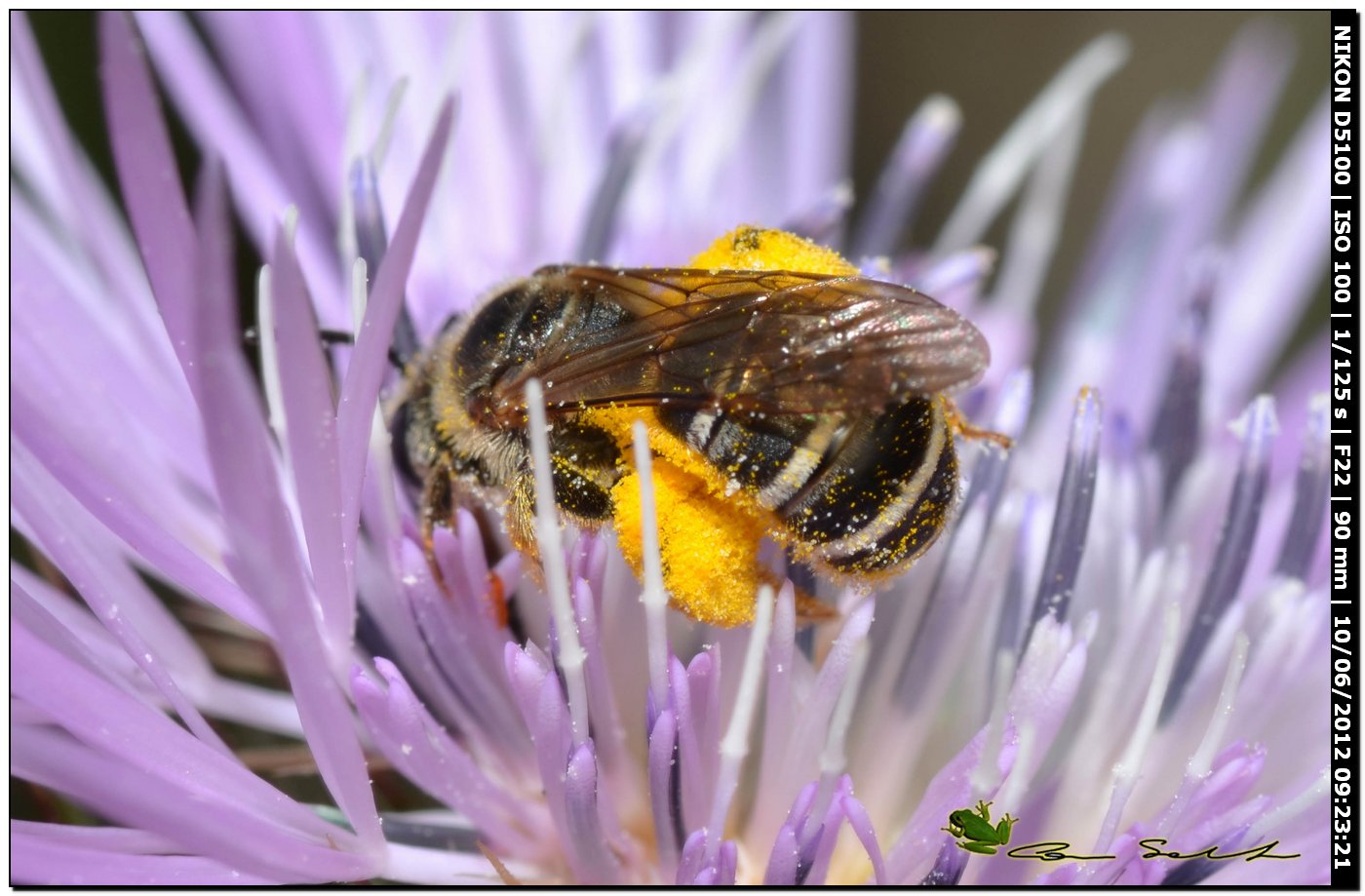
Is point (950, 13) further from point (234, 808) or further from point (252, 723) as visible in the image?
point (234, 808)

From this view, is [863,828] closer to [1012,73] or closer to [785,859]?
[785,859]

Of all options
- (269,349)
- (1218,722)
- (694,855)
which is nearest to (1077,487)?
(1218,722)

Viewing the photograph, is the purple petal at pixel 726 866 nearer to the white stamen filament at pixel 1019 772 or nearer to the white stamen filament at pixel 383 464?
the white stamen filament at pixel 1019 772

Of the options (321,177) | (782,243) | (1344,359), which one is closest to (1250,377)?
(1344,359)

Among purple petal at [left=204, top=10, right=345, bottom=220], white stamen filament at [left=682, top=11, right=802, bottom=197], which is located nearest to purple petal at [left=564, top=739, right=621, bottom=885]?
purple petal at [left=204, top=10, right=345, bottom=220]

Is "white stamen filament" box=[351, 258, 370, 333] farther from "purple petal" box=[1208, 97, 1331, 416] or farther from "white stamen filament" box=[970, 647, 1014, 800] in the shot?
"purple petal" box=[1208, 97, 1331, 416]
